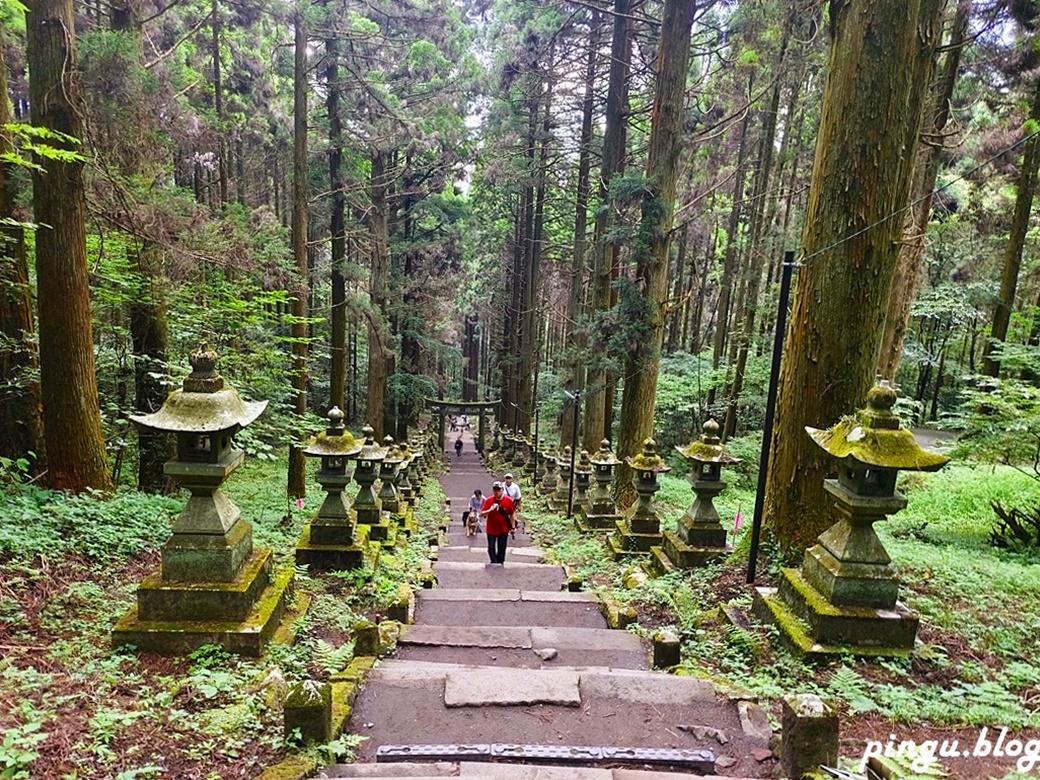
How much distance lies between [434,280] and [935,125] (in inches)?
641

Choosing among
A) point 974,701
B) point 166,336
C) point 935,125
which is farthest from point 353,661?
point 935,125

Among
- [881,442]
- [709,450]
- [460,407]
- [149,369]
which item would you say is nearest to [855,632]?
[881,442]

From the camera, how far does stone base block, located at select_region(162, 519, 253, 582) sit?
3859mm

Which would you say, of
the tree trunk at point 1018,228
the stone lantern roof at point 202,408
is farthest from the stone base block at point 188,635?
the tree trunk at point 1018,228

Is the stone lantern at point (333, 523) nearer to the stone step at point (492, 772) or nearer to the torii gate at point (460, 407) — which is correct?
the stone step at point (492, 772)

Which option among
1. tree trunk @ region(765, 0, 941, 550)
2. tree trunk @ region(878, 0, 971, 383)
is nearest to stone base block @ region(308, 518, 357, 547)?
tree trunk @ region(765, 0, 941, 550)

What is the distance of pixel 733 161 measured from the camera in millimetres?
17828

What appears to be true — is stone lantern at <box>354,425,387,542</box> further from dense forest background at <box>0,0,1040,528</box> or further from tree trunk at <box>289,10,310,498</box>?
tree trunk at <box>289,10,310,498</box>

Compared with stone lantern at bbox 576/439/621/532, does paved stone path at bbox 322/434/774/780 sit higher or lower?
higher

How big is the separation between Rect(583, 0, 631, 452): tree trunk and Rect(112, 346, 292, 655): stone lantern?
755cm

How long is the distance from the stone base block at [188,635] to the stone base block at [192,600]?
0.12ft

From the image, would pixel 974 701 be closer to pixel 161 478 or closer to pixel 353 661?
pixel 353 661

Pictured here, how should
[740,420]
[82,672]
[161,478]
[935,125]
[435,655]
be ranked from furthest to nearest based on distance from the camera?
1. [740,420]
2. [935,125]
3. [161,478]
4. [435,655]
5. [82,672]

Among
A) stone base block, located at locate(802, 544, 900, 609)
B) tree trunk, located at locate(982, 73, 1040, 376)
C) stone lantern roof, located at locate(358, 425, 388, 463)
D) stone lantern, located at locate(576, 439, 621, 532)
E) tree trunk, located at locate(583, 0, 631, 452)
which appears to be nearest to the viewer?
stone base block, located at locate(802, 544, 900, 609)
